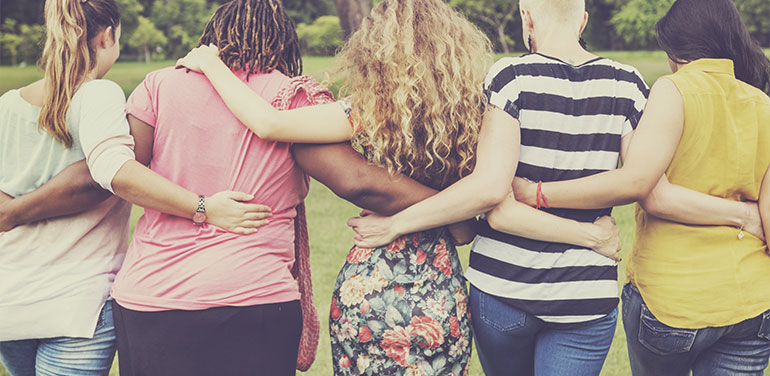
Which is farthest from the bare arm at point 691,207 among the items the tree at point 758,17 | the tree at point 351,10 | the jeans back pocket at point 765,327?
the tree at point 758,17

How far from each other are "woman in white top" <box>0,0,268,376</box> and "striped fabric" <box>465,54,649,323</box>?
0.84 meters

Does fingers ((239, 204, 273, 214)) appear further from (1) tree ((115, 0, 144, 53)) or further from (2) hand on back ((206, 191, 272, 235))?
(1) tree ((115, 0, 144, 53))

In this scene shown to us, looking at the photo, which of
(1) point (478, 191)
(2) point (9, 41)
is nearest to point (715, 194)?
(1) point (478, 191)

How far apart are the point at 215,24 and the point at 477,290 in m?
1.23

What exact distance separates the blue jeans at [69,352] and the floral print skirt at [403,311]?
2.44 feet

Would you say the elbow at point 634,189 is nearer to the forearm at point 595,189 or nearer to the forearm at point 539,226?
the forearm at point 595,189

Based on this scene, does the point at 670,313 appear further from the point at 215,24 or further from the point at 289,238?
the point at 215,24

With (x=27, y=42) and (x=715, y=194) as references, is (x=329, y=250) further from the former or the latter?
(x=27, y=42)

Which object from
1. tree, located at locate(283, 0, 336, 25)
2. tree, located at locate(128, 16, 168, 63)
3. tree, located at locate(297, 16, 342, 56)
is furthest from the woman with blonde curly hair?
tree, located at locate(283, 0, 336, 25)

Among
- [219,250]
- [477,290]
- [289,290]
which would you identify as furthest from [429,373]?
[219,250]

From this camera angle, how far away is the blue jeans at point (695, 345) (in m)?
2.47

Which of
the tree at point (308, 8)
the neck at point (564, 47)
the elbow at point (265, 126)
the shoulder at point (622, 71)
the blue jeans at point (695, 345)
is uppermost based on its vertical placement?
the neck at point (564, 47)

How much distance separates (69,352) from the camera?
2.40 m

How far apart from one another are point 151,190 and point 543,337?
133cm
